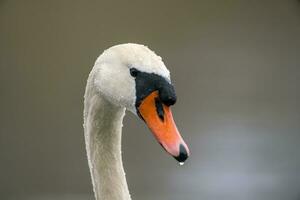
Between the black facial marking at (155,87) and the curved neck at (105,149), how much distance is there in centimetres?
12

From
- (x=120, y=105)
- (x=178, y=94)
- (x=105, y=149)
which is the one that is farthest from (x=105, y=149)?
(x=178, y=94)

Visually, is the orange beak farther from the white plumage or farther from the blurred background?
the blurred background

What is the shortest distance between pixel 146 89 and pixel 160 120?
0.16 ft

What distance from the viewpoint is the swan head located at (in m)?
0.66

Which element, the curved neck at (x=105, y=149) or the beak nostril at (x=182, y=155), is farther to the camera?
the curved neck at (x=105, y=149)

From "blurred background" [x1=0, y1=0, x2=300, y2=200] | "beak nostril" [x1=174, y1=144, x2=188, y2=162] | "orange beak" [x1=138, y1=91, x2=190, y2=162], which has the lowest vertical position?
"beak nostril" [x1=174, y1=144, x2=188, y2=162]

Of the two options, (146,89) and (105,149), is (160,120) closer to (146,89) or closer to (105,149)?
(146,89)

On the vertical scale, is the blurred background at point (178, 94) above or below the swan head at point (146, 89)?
above

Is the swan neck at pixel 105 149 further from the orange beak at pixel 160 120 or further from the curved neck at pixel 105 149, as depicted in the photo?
the orange beak at pixel 160 120

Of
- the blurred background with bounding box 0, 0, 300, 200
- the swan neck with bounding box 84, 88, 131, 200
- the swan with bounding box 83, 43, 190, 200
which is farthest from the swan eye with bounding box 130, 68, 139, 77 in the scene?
the blurred background with bounding box 0, 0, 300, 200

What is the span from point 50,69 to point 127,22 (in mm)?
470

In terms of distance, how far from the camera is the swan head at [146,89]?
663 millimetres

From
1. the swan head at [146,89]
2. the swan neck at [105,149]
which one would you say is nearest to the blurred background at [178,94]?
the swan neck at [105,149]

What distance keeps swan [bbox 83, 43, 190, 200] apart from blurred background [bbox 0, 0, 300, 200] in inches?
69.1
